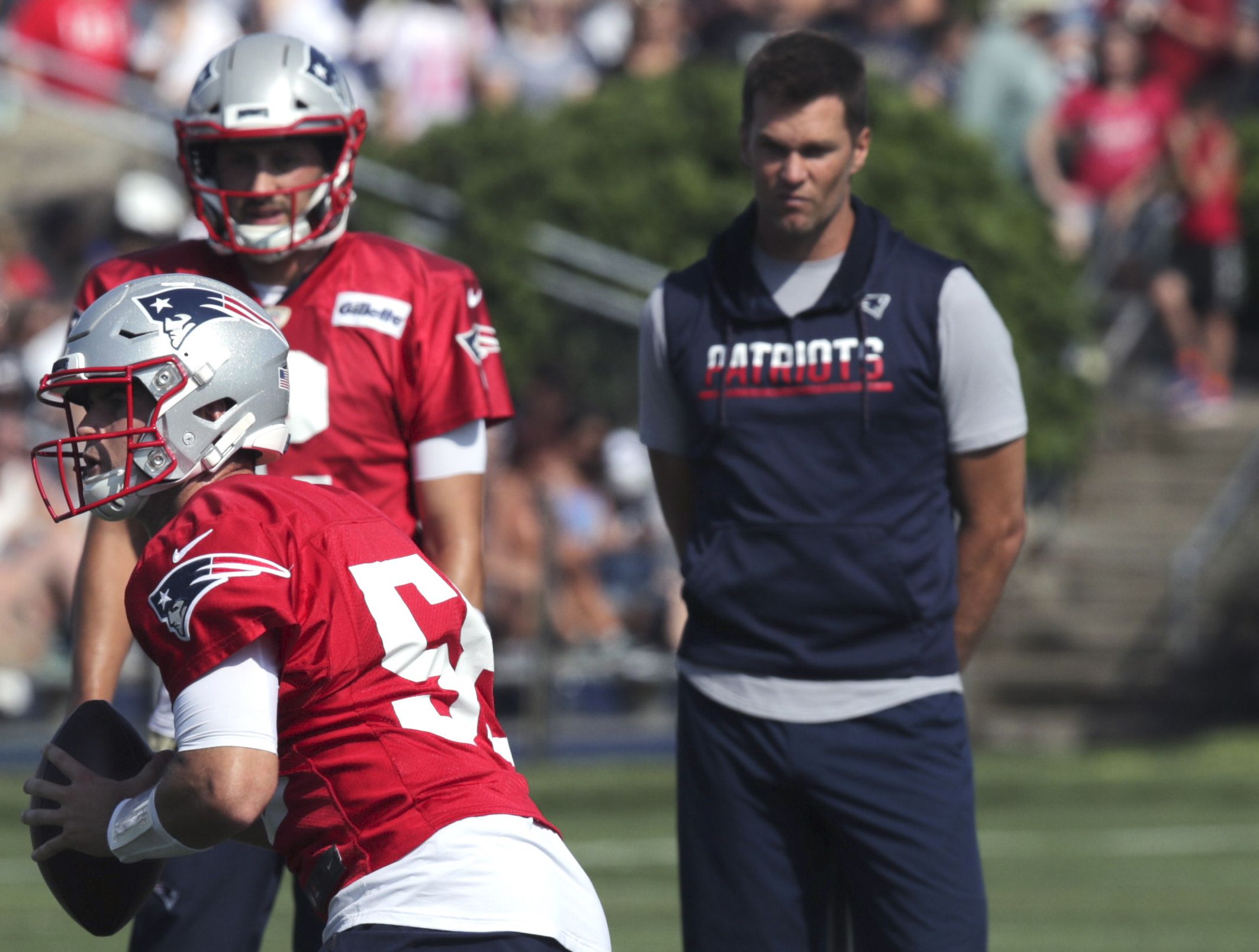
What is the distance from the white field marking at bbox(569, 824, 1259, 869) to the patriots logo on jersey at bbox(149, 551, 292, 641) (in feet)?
21.4

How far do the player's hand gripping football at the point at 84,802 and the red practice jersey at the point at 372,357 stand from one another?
3.83ft

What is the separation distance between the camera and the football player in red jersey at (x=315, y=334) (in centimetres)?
469

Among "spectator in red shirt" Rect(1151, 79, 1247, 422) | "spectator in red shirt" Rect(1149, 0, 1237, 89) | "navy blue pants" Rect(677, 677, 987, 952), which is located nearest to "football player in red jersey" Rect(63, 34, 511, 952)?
"navy blue pants" Rect(677, 677, 987, 952)

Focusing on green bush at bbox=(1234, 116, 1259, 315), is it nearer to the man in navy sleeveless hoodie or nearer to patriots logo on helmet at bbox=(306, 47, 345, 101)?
the man in navy sleeveless hoodie

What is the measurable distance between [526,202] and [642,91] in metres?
1.10

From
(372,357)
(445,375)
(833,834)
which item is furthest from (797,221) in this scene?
(833,834)

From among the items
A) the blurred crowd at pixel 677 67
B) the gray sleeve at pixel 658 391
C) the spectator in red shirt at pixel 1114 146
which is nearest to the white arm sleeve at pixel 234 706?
the gray sleeve at pixel 658 391

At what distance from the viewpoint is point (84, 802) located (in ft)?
11.8

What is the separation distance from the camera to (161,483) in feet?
12.0

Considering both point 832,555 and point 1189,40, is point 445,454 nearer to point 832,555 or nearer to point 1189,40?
point 832,555

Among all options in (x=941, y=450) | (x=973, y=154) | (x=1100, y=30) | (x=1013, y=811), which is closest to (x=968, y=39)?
(x=1100, y=30)

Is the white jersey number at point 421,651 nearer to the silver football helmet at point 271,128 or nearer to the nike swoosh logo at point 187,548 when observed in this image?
the nike swoosh logo at point 187,548

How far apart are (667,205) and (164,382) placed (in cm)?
899

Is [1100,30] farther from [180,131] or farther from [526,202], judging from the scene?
[180,131]
